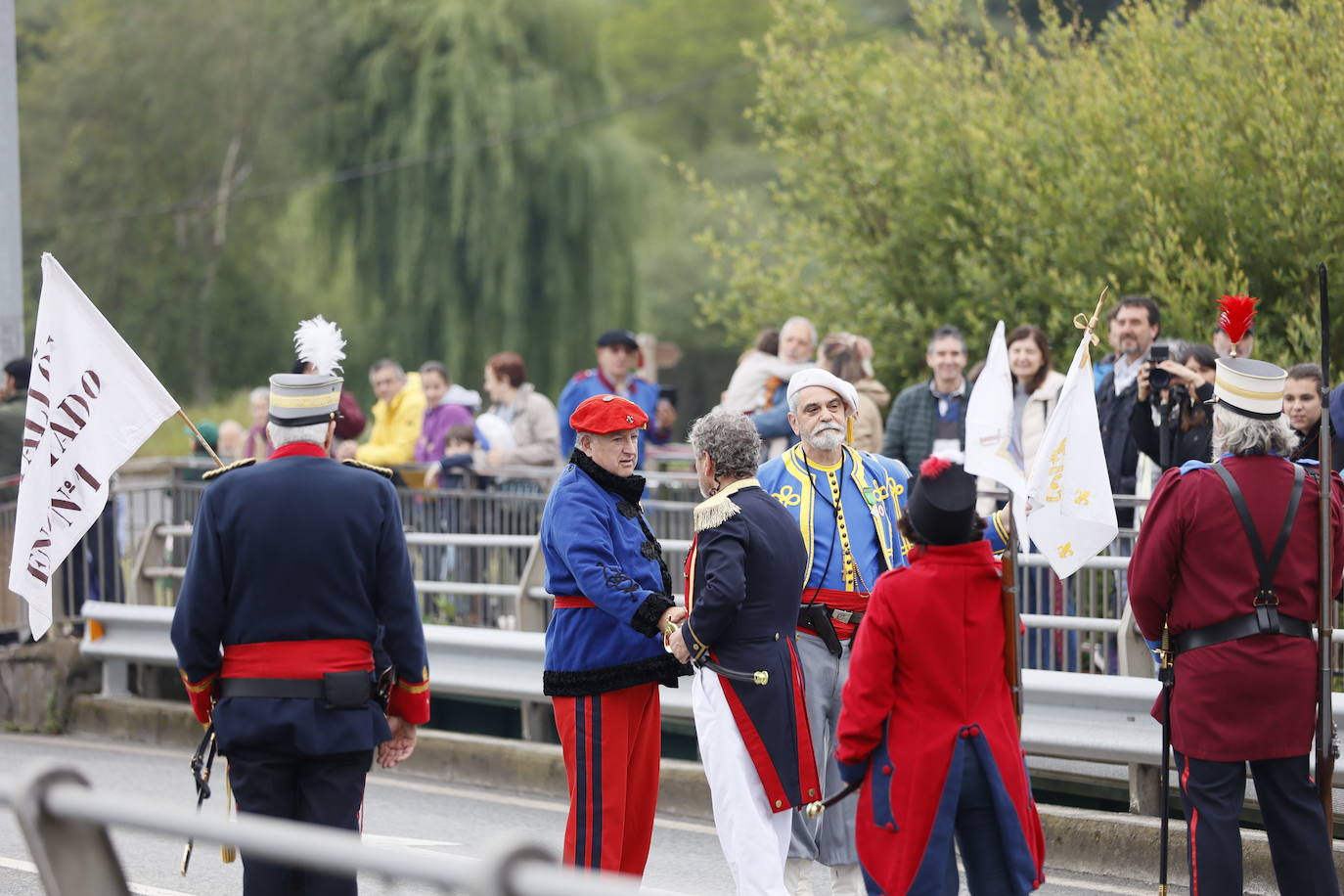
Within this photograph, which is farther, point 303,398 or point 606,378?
point 606,378

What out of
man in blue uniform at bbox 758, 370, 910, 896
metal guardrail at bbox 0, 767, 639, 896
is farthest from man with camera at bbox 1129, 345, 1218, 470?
metal guardrail at bbox 0, 767, 639, 896

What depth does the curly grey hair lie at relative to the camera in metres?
6.36

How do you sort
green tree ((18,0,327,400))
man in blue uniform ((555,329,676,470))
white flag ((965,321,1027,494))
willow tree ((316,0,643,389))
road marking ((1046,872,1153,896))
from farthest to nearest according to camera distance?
green tree ((18,0,327,400))
willow tree ((316,0,643,389))
man in blue uniform ((555,329,676,470))
road marking ((1046,872,1153,896))
white flag ((965,321,1027,494))

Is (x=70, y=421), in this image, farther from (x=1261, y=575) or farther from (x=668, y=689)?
(x=1261, y=575)

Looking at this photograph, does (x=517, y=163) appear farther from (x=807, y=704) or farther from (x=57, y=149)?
(x=807, y=704)

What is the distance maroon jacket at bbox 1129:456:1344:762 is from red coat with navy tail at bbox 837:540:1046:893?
1003 millimetres

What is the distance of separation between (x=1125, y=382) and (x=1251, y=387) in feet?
12.7

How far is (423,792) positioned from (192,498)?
353cm

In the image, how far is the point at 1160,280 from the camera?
41.9ft

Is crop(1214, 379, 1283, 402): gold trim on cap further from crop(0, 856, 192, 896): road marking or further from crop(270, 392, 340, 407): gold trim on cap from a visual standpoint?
crop(0, 856, 192, 896): road marking

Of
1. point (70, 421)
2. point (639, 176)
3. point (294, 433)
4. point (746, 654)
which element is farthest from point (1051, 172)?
point (639, 176)

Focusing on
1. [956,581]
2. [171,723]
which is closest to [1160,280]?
[171,723]

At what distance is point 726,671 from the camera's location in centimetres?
625

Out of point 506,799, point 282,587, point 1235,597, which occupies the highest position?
point 282,587
